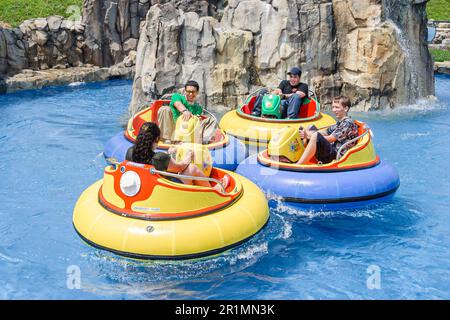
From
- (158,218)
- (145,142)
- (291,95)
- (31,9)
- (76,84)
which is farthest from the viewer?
(31,9)

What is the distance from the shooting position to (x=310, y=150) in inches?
283

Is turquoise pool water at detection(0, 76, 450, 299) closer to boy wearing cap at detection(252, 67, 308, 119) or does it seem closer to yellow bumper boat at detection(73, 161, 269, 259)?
yellow bumper boat at detection(73, 161, 269, 259)

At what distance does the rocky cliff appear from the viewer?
42.9 feet

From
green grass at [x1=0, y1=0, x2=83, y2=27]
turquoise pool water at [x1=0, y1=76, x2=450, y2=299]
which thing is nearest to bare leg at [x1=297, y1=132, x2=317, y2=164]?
turquoise pool water at [x1=0, y1=76, x2=450, y2=299]

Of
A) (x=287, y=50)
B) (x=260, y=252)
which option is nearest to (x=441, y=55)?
(x=287, y=50)

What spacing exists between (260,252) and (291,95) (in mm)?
4327

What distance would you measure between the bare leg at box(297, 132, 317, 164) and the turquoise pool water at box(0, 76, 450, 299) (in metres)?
0.73

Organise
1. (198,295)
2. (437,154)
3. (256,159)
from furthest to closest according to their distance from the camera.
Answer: (437,154)
(256,159)
(198,295)

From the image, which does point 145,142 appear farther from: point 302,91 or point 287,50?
point 287,50

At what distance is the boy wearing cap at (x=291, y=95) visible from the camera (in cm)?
959

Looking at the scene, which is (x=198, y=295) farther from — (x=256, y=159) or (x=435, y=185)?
(x=435, y=185)
